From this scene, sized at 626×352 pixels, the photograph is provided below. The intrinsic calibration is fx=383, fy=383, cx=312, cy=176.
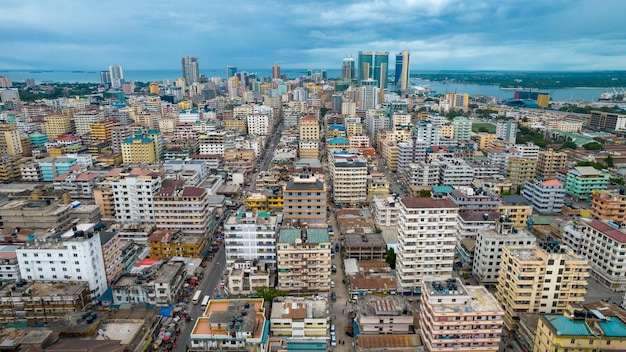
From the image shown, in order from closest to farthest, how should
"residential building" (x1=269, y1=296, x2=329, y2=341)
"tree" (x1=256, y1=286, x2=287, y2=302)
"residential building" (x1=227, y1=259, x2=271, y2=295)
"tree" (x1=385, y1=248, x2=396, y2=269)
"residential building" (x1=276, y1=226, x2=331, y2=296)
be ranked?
"residential building" (x1=269, y1=296, x2=329, y2=341), "tree" (x1=256, y1=286, x2=287, y2=302), "residential building" (x1=276, y1=226, x2=331, y2=296), "residential building" (x1=227, y1=259, x2=271, y2=295), "tree" (x1=385, y1=248, x2=396, y2=269)

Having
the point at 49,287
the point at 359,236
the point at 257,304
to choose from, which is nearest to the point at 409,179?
the point at 359,236

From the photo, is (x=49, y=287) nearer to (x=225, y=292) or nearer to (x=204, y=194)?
(x=225, y=292)

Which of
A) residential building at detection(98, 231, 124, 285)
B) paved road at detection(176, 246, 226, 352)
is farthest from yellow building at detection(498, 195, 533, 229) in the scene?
residential building at detection(98, 231, 124, 285)

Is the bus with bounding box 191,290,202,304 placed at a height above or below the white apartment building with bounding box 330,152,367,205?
below

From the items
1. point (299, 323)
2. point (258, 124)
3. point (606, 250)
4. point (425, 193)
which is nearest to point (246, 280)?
point (299, 323)

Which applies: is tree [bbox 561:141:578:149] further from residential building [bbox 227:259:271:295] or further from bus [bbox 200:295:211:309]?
bus [bbox 200:295:211:309]

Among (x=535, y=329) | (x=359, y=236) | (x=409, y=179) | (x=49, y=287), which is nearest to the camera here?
(x=535, y=329)
